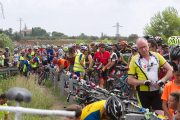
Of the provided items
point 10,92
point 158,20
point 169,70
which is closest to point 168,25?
point 158,20

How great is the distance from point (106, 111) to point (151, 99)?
5.86 feet

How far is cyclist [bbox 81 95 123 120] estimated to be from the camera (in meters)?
2.77

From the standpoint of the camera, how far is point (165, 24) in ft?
156

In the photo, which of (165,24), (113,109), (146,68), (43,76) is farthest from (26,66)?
(165,24)

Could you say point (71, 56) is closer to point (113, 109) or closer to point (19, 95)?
point (113, 109)

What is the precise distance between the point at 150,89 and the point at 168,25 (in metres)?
46.4

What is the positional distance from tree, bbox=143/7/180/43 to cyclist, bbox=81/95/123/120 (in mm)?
44570

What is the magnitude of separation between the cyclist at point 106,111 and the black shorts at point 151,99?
1.39 metres

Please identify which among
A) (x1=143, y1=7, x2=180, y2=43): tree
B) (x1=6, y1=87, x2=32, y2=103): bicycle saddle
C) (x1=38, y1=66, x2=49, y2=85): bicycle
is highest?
(x1=143, y1=7, x2=180, y2=43): tree

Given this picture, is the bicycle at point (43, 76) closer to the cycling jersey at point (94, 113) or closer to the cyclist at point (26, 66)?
the cyclist at point (26, 66)

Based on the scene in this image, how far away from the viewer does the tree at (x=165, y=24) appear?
4573 centimetres

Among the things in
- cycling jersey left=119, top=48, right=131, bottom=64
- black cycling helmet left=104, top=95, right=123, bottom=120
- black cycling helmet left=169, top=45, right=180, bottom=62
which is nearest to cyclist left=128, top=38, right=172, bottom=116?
black cycling helmet left=169, top=45, right=180, bottom=62

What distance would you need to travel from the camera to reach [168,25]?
155 feet

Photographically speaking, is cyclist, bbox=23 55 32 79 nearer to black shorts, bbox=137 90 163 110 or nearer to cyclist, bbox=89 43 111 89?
cyclist, bbox=89 43 111 89
